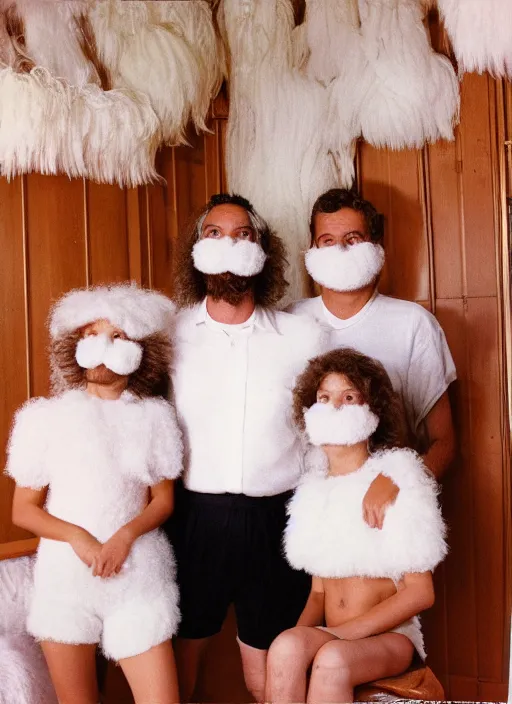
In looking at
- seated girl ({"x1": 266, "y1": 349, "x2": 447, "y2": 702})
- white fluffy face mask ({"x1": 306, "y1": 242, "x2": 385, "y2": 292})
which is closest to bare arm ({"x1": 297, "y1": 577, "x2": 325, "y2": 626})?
seated girl ({"x1": 266, "y1": 349, "x2": 447, "y2": 702})

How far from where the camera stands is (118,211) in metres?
2.14

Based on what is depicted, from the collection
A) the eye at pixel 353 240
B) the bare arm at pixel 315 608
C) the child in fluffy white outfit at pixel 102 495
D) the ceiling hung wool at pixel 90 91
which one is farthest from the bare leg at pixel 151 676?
the ceiling hung wool at pixel 90 91

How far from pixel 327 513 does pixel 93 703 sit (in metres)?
0.59

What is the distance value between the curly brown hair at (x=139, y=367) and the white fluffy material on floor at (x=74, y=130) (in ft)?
1.63

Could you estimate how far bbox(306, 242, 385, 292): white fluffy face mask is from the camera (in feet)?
6.23

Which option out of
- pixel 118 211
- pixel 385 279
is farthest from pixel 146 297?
pixel 385 279

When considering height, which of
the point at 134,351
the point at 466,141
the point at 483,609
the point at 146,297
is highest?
the point at 466,141

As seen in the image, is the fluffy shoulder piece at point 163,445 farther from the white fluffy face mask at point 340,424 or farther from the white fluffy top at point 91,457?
the white fluffy face mask at point 340,424

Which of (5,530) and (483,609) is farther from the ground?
(5,530)

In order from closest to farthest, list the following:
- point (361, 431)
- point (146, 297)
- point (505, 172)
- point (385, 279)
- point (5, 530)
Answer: point (361, 431) → point (146, 297) → point (5, 530) → point (505, 172) → point (385, 279)

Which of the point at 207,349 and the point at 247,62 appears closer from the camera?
the point at 207,349

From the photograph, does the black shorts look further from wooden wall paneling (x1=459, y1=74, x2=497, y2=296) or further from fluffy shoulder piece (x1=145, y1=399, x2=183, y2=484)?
wooden wall paneling (x1=459, y1=74, x2=497, y2=296)

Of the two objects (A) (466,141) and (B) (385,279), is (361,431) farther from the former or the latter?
(A) (466,141)

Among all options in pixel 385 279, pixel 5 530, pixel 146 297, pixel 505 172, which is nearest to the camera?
pixel 146 297
